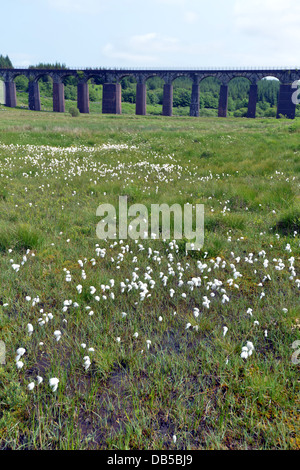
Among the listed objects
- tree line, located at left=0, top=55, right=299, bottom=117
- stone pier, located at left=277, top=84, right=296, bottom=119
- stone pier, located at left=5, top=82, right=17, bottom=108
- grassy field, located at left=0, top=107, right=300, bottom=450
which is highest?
tree line, located at left=0, top=55, right=299, bottom=117

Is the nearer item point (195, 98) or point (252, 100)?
point (252, 100)

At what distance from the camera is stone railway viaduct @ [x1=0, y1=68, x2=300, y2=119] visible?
230 ft

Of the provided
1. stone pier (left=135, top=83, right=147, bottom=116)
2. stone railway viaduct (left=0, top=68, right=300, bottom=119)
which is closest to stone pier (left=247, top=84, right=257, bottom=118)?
stone railway viaduct (left=0, top=68, right=300, bottom=119)

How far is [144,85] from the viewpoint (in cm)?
7950

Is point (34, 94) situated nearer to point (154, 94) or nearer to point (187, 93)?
point (154, 94)

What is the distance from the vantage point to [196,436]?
237cm

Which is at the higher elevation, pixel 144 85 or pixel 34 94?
pixel 144 85

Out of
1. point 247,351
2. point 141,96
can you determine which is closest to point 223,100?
point 141,96

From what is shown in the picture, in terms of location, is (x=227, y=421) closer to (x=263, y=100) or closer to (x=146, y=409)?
(x=146, y=409)

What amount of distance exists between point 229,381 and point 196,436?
58 cm

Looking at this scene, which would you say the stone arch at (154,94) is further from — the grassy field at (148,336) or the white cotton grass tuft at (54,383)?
the white cotton grass tuft at (54,383)

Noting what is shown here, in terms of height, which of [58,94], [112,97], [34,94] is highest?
[34,94]

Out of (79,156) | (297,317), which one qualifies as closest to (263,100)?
(79,156)

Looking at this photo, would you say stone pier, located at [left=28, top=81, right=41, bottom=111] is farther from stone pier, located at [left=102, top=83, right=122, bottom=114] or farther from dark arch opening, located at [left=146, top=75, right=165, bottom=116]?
dark arch opening, located at [left=146, top=75, right=165, bottom=116]
